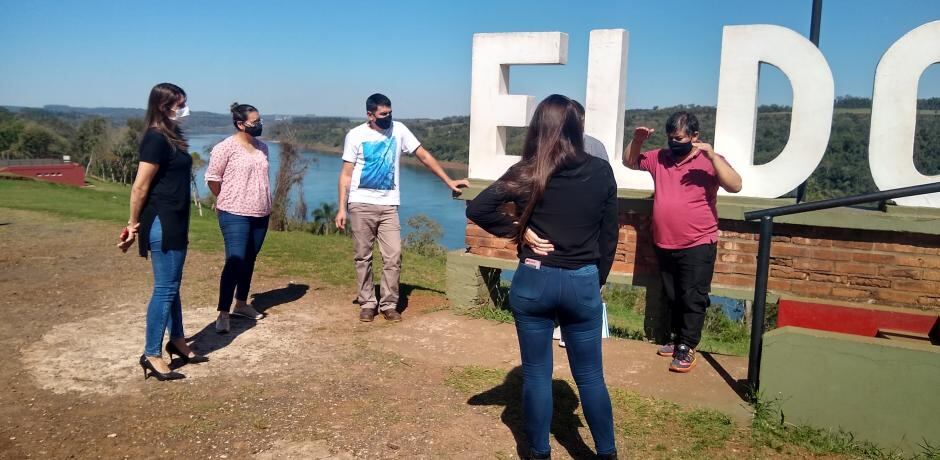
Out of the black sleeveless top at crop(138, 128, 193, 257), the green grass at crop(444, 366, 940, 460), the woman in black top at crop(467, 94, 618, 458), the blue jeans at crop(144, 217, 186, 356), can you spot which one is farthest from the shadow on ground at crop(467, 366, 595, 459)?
the black sleeveless top at crop(138, 128, 193, 257)

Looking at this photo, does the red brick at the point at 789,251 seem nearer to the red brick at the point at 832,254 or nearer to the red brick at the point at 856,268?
the red brick at the point at 832,254

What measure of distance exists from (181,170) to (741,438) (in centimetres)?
338

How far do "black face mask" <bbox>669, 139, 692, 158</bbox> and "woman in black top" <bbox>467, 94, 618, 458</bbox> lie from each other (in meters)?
1.52

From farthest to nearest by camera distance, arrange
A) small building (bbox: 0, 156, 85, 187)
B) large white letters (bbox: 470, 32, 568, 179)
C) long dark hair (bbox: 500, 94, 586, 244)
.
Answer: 1. small building (bbox: 0, 156, 85, 187)
2. large white letters (bbox: 470, 32, 568, 179)
3. long dark hair (bbox: 500, 94, 586, 244)

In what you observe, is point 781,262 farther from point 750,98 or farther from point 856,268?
point 750,98

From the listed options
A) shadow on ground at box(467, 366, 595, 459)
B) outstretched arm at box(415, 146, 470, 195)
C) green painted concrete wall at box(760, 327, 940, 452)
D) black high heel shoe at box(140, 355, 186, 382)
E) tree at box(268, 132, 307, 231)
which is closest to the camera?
green painted concrete wall at box(760, 327, 940, 452)

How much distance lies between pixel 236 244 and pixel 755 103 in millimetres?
3784

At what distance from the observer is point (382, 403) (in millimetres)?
4129

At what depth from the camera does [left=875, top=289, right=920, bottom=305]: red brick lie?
15.9ft

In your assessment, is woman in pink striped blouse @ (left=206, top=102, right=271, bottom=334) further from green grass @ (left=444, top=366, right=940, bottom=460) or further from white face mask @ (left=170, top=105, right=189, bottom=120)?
green grass @ (left=444, top=366, right=940, bottom=460)

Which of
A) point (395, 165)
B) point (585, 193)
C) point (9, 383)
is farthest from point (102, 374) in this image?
point (585, 193)

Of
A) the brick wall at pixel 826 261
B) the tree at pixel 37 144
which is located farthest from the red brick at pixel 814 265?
the tree at pixel 37 144

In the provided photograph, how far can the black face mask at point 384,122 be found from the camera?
5555 mm

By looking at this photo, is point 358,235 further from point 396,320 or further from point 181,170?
point 181,170
